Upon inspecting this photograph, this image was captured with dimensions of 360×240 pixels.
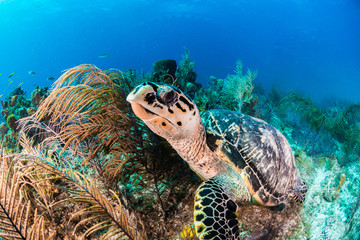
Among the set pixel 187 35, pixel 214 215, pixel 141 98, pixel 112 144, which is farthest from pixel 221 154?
pixel 187 35

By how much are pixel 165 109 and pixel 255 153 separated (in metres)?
1.09

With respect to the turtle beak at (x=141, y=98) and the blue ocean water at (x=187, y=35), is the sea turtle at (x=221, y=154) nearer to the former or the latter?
the turtle beak at (x=141, y=98)

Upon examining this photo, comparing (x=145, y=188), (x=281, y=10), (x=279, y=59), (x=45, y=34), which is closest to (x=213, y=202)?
(x=145, y=188)

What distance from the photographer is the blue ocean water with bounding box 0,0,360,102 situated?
5550 cm

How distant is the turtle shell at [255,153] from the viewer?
6.01 feet

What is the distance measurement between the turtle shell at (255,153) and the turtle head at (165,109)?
434 mm

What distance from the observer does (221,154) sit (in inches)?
74.6

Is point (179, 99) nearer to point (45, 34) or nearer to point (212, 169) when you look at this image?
point (212, 169)

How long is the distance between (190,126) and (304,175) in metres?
2.49

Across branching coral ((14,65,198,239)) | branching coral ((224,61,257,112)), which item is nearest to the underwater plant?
branching coral ((224,61,257,112))

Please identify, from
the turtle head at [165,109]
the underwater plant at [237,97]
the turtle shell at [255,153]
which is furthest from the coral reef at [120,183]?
the underwater plant at [237,97]

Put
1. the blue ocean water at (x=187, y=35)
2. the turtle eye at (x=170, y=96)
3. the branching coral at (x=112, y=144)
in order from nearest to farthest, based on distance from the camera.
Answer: the turtle eye at (x=170, y=96), the branching coral at (x=112, y=144), the blue ocean water at (x=187, y=35)

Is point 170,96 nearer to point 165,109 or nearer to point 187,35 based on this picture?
point 165,109

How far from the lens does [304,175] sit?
296 cm
